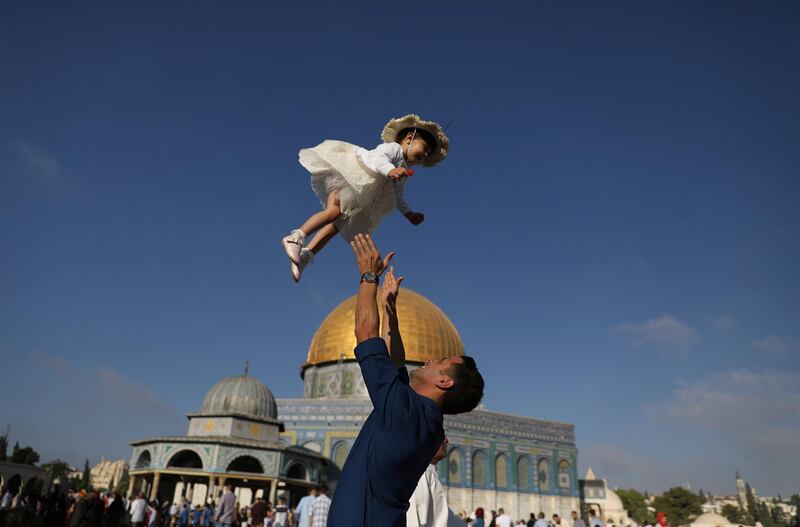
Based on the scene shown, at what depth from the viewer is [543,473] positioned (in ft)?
115

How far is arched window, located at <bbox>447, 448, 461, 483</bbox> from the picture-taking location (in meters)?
31.8

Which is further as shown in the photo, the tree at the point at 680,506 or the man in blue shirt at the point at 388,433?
the tree at the point at 680,506

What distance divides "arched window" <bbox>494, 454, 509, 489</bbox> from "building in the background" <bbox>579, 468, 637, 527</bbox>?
21.5 ft

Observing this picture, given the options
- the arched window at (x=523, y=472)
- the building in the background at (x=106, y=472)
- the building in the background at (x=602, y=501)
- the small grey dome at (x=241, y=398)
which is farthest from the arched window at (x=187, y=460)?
the building in the background at (x=106, y=472)

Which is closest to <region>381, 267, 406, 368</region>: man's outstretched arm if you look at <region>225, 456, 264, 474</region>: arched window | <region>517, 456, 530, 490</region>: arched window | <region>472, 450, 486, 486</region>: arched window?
<region>225, 456, 264, 474</region>: arched window

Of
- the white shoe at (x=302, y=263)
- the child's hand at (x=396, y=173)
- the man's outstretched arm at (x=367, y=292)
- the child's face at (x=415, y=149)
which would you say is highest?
the child's face at (x=415, y=149)

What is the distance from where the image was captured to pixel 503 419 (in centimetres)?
3525

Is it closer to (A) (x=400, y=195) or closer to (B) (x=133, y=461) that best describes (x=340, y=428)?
(B) (x=133, y=461)

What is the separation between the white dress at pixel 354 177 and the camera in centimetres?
331

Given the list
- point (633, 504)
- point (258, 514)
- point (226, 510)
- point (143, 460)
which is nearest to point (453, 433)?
point (143, 460)

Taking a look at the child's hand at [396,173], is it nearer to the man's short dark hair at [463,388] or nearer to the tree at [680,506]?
the man's short dark hair at [463,388]

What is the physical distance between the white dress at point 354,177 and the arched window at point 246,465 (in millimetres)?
24901

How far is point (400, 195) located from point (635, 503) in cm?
7025

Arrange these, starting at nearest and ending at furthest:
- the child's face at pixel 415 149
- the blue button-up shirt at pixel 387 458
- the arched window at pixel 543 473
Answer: the blue button-up shirt at pixel 387 458
the child's face at pixel 415 149
the arched window at pixel 543 473
